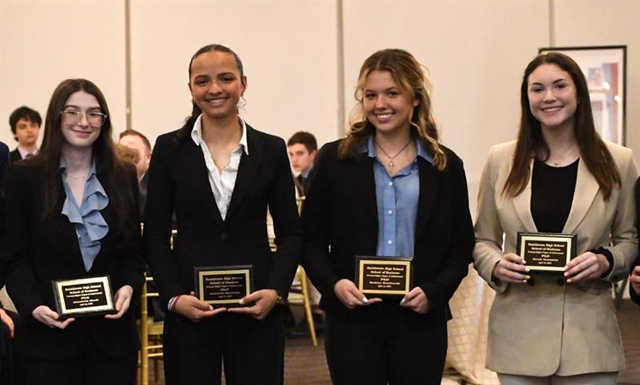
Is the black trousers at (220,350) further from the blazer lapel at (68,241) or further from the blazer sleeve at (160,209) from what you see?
the blazer lapel at (68,241)

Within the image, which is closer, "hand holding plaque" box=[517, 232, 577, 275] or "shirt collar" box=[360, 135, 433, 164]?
"hand holding plaque" box=[517, 232, 577, 275]

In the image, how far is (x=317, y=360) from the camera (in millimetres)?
6617

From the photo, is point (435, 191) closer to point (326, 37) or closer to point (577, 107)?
point (577, 107)

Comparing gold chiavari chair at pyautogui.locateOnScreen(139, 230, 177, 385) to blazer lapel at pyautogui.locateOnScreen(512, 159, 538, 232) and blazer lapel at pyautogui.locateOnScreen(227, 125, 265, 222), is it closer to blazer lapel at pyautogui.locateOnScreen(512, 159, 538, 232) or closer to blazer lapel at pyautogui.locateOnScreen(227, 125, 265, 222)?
blazer lapel at pyautogui.locateOnScreen(227, 125, 265, 222)

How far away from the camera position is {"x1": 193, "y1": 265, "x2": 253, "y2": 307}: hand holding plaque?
289cm

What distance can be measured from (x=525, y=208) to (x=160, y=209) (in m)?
1.16

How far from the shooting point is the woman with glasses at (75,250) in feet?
9.59

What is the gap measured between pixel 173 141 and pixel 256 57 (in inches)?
234

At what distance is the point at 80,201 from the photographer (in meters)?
3.04

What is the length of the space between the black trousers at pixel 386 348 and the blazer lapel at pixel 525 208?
432 millimetres

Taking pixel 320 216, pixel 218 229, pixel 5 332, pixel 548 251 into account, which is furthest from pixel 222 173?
pixel 5 332

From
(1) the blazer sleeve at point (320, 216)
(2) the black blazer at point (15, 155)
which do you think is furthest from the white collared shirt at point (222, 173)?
(2) the black blazer at point (15, 155)


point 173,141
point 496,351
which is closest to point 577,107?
point 496,351

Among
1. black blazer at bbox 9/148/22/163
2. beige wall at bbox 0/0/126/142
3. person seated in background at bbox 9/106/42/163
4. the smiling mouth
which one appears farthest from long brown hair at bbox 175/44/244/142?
beige wall at bbox 0/0/126/142
